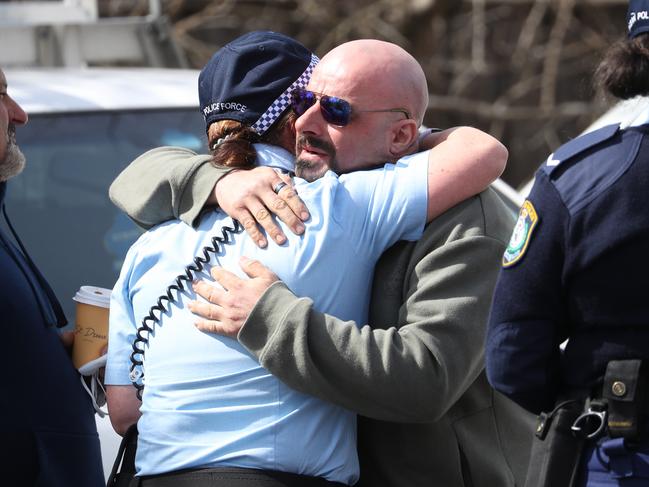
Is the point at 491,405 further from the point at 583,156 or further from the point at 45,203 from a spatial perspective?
the point at 45,203

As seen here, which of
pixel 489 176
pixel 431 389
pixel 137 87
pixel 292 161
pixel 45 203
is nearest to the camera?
pixel 431 389

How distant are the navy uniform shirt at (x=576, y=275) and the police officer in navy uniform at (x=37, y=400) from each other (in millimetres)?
1010

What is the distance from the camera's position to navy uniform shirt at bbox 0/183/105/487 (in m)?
2.48

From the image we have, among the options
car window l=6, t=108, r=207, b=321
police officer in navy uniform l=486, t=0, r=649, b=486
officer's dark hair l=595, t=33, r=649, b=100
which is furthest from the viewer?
car window l=6, t=108, r=207, b=321

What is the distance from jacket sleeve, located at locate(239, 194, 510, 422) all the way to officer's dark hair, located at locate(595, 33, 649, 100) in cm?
39

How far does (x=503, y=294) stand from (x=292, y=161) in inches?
25.5

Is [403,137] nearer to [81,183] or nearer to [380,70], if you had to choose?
[380,70]

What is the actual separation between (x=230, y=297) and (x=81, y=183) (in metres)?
1.75

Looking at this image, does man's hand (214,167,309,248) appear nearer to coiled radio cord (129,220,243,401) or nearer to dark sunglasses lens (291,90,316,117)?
coiled radio cord (129,220,243,401)

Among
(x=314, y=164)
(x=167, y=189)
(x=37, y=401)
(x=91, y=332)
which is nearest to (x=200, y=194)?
(x=167, y=189)

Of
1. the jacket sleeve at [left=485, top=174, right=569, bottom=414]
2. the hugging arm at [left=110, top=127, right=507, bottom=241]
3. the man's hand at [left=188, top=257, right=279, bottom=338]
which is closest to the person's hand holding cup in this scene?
the hugging arm at [left=110, top=127, right=507, bottom=241]

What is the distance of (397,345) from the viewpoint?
2.15 meters

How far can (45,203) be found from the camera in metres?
3.76

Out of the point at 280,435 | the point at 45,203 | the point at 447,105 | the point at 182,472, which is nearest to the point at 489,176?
the point at 280,435
